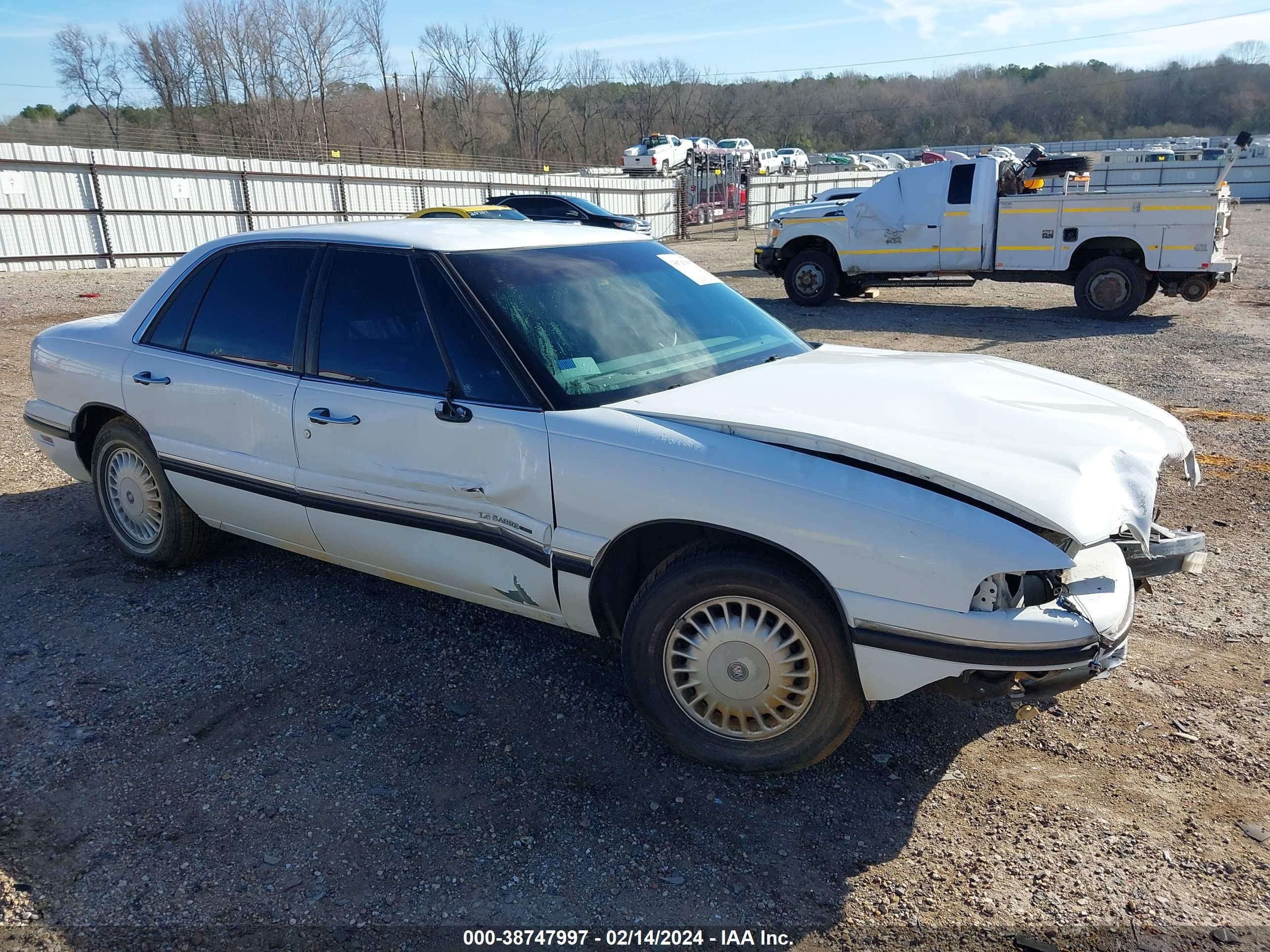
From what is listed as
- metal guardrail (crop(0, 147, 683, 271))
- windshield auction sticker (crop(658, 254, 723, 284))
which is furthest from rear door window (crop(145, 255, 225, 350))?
metal guardrail (crop(0, 147, 683, 271))

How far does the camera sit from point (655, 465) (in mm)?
2811

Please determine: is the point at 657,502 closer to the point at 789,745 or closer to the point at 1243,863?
the point at 789,745

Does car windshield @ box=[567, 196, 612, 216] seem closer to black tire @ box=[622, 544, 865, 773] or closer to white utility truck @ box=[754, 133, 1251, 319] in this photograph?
white utility truck @ box=[754, 133, 1251, 319]

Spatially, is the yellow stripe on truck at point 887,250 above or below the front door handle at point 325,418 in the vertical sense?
below

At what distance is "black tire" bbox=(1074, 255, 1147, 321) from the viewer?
12711 mm

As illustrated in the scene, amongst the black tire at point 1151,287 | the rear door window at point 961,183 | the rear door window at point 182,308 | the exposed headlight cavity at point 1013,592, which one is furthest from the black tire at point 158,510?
the black tire at point 1151,287

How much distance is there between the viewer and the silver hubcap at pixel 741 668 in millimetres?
2766

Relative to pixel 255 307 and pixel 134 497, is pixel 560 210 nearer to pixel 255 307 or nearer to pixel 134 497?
pixel 134 497

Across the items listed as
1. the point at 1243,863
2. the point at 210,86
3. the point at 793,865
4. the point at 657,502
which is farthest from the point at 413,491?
the point at 210,86

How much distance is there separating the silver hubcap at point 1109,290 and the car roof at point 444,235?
11.0 meters

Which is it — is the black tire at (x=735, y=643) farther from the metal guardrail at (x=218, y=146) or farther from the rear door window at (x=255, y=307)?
the metal guardrail at (x=218, y=146)

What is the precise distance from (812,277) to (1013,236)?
3.08 meters

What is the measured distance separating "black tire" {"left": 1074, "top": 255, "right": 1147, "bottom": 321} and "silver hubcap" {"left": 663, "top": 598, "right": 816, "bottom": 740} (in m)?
12.2

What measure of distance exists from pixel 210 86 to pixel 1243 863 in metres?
62.5
